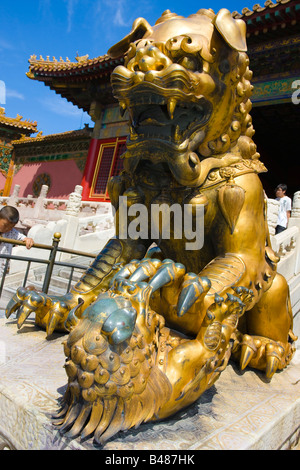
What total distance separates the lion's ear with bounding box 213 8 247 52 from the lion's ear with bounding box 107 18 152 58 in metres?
0.31

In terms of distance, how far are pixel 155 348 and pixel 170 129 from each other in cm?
80

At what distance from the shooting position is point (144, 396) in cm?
92

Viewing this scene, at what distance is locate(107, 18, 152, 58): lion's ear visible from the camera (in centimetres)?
147

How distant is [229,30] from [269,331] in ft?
4.35

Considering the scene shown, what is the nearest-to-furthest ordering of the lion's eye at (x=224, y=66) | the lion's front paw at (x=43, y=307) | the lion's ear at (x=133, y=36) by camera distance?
the lion's eye at (x=224, y=66)
the lion's ear at (x=133, y=36)
the lion's front paw at (x=43, y=307)

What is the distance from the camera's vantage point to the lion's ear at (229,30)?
1277 mm

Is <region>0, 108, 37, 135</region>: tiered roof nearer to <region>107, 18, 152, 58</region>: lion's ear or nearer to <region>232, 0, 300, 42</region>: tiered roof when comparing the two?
<region>232, 0, 300, 42</region>: tiered roof

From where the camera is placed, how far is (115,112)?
38.1ft

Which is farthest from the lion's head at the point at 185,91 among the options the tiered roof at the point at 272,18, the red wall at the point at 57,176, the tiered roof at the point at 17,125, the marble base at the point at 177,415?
the tiered roof at the point at 17,125

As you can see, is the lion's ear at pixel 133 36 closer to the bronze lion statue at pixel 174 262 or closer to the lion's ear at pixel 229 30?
the bronze lion statue at pixel 174 262

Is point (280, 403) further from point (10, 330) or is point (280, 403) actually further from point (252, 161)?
point (10, 330)

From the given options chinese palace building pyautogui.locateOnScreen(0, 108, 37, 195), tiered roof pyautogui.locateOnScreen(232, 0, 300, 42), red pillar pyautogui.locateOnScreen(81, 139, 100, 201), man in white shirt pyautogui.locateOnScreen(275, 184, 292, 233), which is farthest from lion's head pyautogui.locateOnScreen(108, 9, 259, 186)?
chinese palace building pyautogui.locateOnScreen(0, 108, 37, 195)

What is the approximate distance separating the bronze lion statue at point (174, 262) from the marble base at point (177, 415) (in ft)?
0.20
